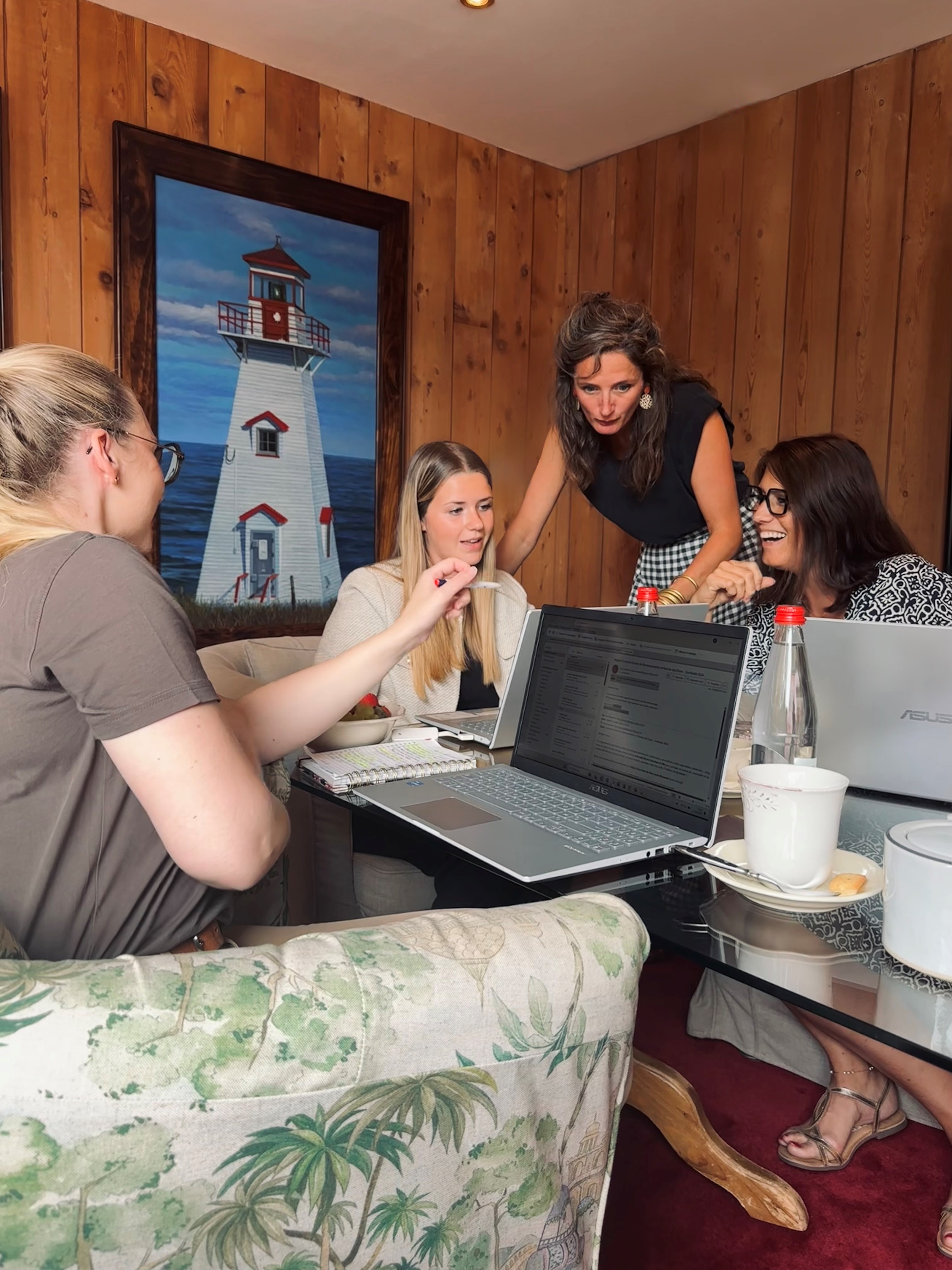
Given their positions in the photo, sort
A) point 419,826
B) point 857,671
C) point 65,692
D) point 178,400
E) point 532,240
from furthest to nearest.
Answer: point 532,240 < point 178,400 < point 857,671 < point 419,826 < point 65,692

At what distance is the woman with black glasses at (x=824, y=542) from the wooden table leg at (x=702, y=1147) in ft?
2.31

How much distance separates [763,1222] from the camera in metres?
1.45

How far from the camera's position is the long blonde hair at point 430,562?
218cm

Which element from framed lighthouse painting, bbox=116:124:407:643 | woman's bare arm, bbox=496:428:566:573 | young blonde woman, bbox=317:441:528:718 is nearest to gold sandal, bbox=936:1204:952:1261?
young blonde woman, bbox=317:441:528:718

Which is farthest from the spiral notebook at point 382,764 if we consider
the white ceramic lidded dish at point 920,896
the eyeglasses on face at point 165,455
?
the white ceramic lidded dish at point 920,896

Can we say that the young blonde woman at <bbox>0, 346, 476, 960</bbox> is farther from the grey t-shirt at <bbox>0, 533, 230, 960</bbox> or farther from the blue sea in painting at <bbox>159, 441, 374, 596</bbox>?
the blue sea in painting at <bbox>159, 441, 374, 596</bbox>

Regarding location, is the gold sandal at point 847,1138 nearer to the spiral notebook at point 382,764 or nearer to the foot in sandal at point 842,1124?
the foot in sandal at point 842,1124

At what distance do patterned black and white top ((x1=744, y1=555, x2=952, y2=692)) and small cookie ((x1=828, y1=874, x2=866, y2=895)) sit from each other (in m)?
0.78

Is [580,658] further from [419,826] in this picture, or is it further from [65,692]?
[65,692]

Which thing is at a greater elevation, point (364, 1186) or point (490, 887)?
point (364, 1186)

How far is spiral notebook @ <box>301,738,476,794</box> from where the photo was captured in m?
1.38

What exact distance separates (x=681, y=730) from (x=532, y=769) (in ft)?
0.98

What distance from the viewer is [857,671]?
135 cm

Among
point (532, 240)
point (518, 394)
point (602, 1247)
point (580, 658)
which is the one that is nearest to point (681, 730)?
point (580, 658)
